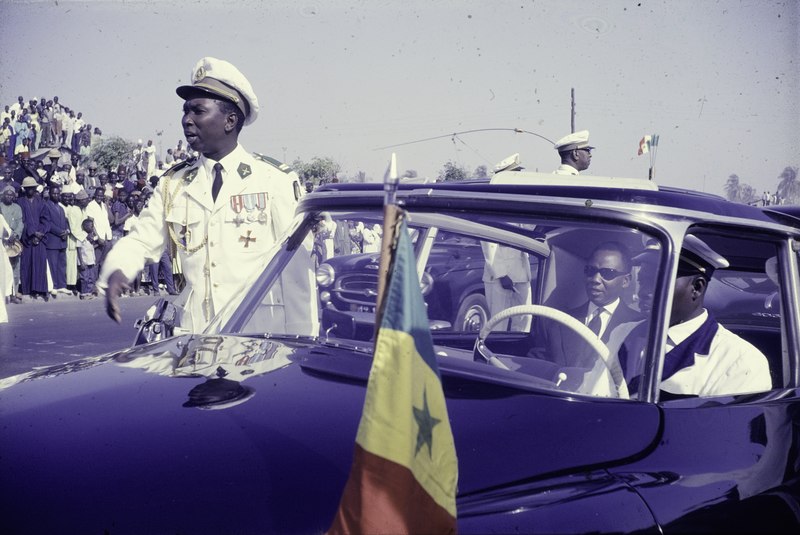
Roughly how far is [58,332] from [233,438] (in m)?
9.67

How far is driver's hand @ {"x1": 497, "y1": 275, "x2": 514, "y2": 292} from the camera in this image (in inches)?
111

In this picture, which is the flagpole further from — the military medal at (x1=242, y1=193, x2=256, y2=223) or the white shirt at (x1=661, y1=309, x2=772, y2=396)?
the military medal at (x1=242, y1=193, x2=256, y2=223)

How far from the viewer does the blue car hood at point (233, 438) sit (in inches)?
67.6

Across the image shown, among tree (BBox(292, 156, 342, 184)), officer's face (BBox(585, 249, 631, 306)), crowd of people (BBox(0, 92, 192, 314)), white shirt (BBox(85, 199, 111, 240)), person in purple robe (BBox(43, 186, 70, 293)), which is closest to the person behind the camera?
officer's face (BBox(585, 249, 631, 306))

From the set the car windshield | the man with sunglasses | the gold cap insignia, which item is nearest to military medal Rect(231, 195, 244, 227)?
the gold cap insignia

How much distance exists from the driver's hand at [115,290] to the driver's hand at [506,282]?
1.51m

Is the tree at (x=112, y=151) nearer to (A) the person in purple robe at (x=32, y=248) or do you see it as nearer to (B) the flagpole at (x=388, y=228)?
(A) the person in purple robe at (x=32, y=248)

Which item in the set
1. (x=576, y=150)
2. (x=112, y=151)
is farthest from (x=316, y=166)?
(x=576, y=150)

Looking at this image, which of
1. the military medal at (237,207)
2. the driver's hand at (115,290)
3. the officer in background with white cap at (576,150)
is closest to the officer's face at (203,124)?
the military medal at (237,207)

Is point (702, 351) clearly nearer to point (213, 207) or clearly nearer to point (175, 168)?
point (213, 207)

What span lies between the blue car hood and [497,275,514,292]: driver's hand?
1.43ft

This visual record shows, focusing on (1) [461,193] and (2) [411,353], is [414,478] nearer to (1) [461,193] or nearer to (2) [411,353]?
(2) [411,353]

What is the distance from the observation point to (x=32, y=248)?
14.9 metres

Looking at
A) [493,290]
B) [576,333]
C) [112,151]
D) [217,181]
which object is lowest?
[576,333]
